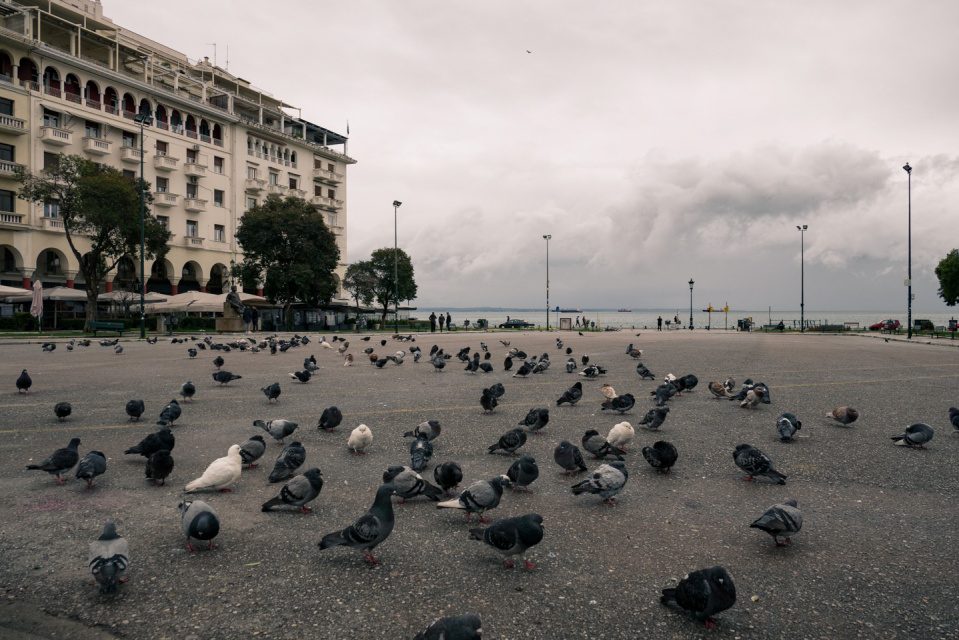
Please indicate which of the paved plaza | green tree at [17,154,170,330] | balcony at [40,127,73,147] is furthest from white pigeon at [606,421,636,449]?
balcony at [40,127,73,147]

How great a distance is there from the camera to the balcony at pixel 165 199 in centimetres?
5622

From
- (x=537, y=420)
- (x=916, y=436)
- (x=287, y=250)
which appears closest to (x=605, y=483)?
(x=537, y=420)

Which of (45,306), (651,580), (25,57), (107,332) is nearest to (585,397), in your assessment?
(651,580)

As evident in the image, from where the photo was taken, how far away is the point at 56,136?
48000mm

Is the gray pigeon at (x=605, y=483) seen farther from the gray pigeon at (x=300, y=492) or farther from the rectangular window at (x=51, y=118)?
the rectangular window at (x=51, y=118)

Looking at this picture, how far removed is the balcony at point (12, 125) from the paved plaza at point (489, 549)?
48510mm

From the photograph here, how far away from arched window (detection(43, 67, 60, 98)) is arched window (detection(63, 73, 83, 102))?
565 millimetres

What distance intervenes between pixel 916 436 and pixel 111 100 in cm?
6637

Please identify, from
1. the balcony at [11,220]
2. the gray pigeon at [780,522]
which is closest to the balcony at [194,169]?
the balcony at [11,220]

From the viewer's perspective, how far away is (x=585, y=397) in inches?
494

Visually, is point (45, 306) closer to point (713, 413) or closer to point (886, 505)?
point (713, 413)

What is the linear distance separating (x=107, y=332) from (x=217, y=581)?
45.6 m

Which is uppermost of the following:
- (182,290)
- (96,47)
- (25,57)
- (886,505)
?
(96,47)

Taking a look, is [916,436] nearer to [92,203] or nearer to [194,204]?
[92,203]
